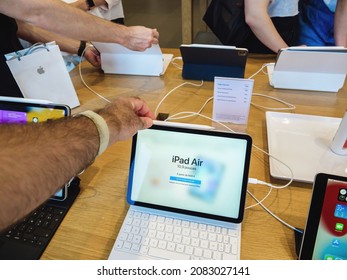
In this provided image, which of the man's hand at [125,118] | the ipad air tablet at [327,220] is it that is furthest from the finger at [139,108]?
the ipad air tablet at [327,220]

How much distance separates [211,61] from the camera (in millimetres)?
1078

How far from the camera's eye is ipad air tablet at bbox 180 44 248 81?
39.1 inches

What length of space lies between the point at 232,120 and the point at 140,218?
47cm

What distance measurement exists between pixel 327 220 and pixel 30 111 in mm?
743

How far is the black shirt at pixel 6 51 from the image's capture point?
1.00m

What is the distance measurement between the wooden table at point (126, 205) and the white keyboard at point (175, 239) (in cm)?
3

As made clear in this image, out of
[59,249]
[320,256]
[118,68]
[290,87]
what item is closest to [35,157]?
[59,249]

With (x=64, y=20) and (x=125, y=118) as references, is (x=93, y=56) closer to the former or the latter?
(x=64, y=20)

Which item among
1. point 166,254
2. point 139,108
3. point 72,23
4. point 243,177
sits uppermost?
point 72,23

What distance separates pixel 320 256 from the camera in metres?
0.54

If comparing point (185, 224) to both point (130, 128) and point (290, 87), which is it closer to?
point (130, 128)

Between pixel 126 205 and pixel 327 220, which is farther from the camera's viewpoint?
pixel 126 205

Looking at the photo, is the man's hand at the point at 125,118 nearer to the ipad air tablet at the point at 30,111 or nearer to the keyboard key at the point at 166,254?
the ipad air tablet at the point at 30,111

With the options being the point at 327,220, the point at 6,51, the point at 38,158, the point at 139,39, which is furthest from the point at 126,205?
the point at 6,51
